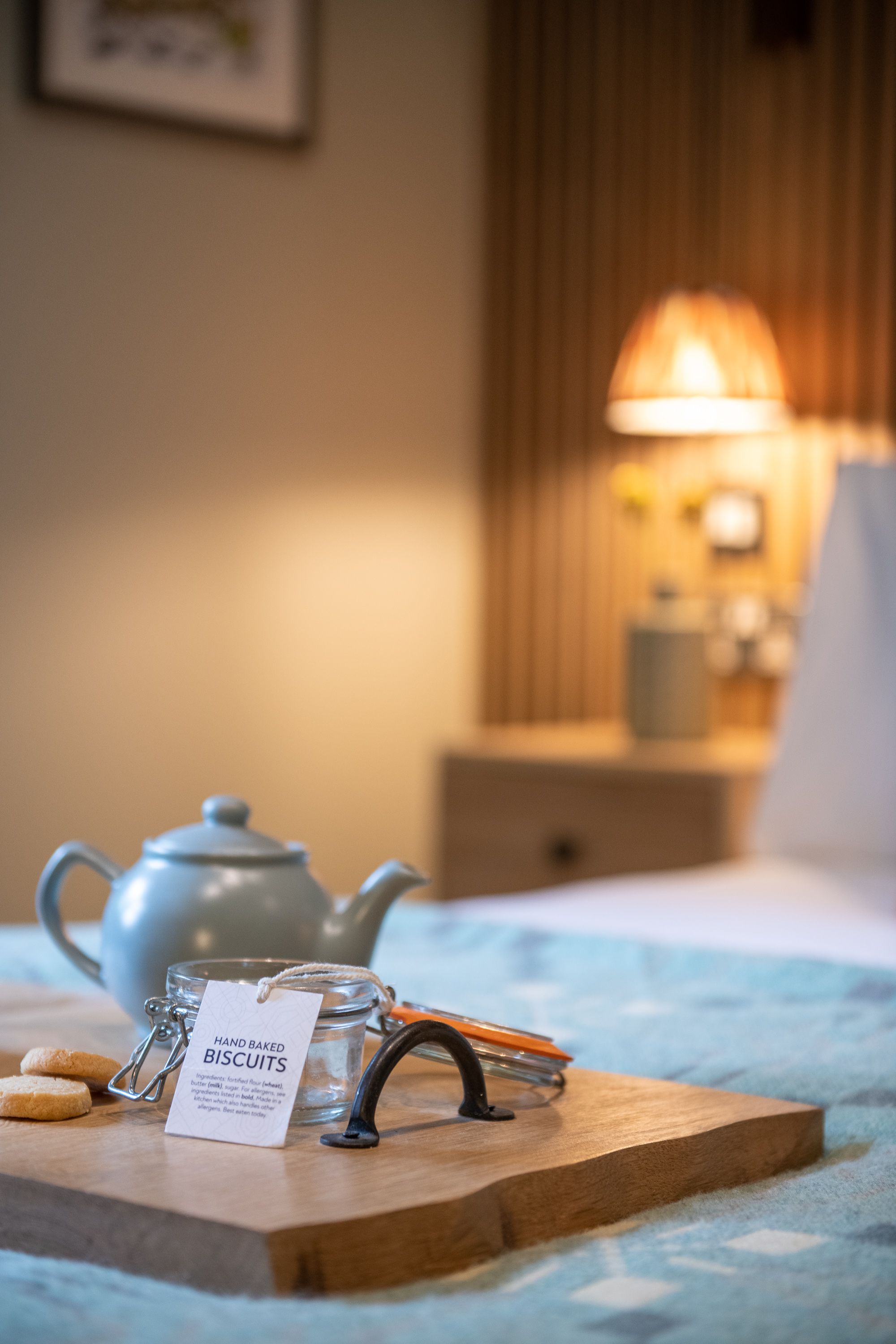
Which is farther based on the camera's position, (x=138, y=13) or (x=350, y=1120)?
(x=138, y=13)

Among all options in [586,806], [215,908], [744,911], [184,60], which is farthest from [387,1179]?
[184,60]

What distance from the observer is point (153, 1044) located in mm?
777

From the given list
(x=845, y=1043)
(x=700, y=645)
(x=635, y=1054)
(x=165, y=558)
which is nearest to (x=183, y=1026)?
(x=635, y=1054)

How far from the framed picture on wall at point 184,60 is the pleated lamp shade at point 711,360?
0.79m

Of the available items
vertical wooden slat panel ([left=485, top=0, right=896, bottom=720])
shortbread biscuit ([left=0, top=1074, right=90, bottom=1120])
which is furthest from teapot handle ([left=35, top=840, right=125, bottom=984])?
vertical wooden slat panel ([left=485, top=0, right=896, bottom=720])

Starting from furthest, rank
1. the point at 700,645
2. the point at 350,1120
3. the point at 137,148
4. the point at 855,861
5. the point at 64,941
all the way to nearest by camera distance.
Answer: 1. the point at 137,148
2. the point at 700,645
3. the point at 855,861
4. the point at 64,941
5. the point at 350,1120

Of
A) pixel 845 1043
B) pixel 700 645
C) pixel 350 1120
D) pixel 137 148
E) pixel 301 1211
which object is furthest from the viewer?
pixel 137 148

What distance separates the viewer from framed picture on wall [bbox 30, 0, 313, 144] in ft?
8.78

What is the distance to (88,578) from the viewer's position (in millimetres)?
2725

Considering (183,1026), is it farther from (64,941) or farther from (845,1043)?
(845,1043)

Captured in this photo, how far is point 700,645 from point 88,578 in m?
1.02

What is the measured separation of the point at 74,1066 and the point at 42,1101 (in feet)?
0.16

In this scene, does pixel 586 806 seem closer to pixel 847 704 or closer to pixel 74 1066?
pixel 847 704

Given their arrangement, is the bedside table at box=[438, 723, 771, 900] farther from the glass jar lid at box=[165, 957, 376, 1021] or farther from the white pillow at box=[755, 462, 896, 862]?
the glass jar lid at box=[165, 957, 376, 1021]
